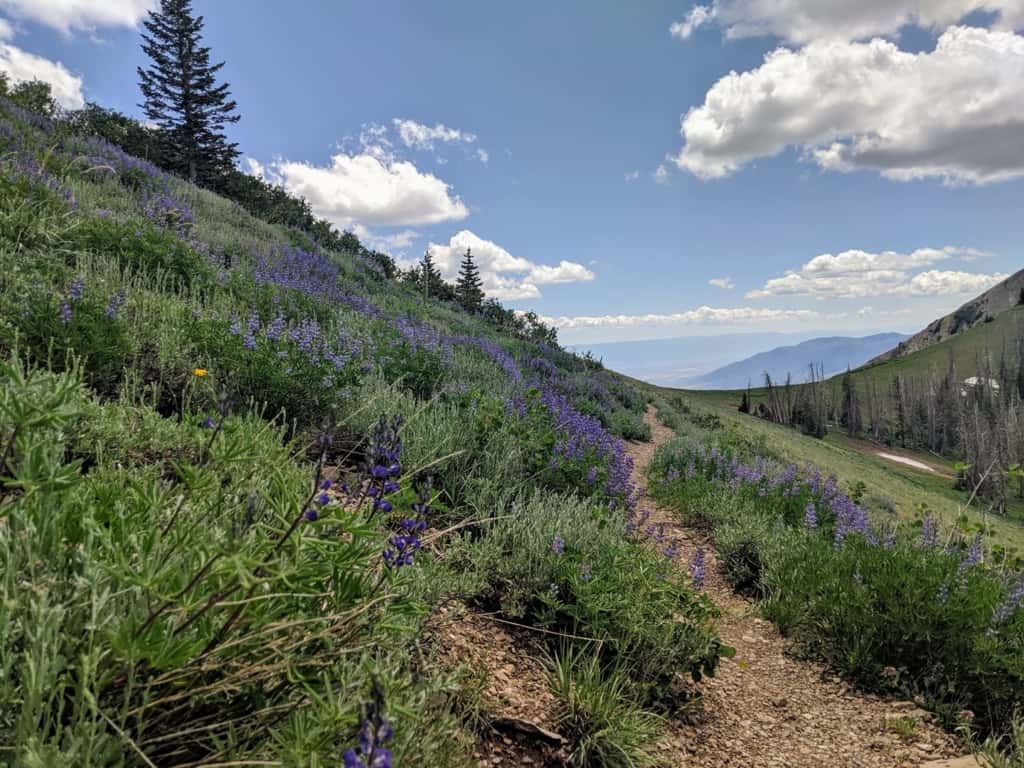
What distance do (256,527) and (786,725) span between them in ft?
11.2

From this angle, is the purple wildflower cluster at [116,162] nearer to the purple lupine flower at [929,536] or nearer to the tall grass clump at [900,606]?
the tall grass clump at [900,606]

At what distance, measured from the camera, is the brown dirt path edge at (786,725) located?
289 cm

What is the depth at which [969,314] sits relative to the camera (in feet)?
466

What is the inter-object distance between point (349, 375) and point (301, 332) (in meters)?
0.67

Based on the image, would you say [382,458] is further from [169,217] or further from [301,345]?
[169,217]

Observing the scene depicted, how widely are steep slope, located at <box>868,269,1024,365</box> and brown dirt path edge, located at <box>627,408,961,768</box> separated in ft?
528

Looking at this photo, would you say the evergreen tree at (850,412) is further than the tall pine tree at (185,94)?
Yes

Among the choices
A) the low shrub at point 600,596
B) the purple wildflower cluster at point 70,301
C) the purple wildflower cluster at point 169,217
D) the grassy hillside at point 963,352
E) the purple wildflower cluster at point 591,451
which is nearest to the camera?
the low shrub at point 600,596

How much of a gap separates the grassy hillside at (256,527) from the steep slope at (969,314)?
162 meters

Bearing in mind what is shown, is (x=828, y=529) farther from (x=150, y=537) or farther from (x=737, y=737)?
(x=150, y=537)

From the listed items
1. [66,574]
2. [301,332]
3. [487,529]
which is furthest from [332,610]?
[301,332]

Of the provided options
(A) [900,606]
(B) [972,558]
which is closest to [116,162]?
(A) [900,606]

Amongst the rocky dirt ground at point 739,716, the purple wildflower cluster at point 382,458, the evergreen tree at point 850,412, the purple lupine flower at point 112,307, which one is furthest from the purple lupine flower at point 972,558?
the evergreen tree at point 850,412

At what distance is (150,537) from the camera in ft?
4.82
